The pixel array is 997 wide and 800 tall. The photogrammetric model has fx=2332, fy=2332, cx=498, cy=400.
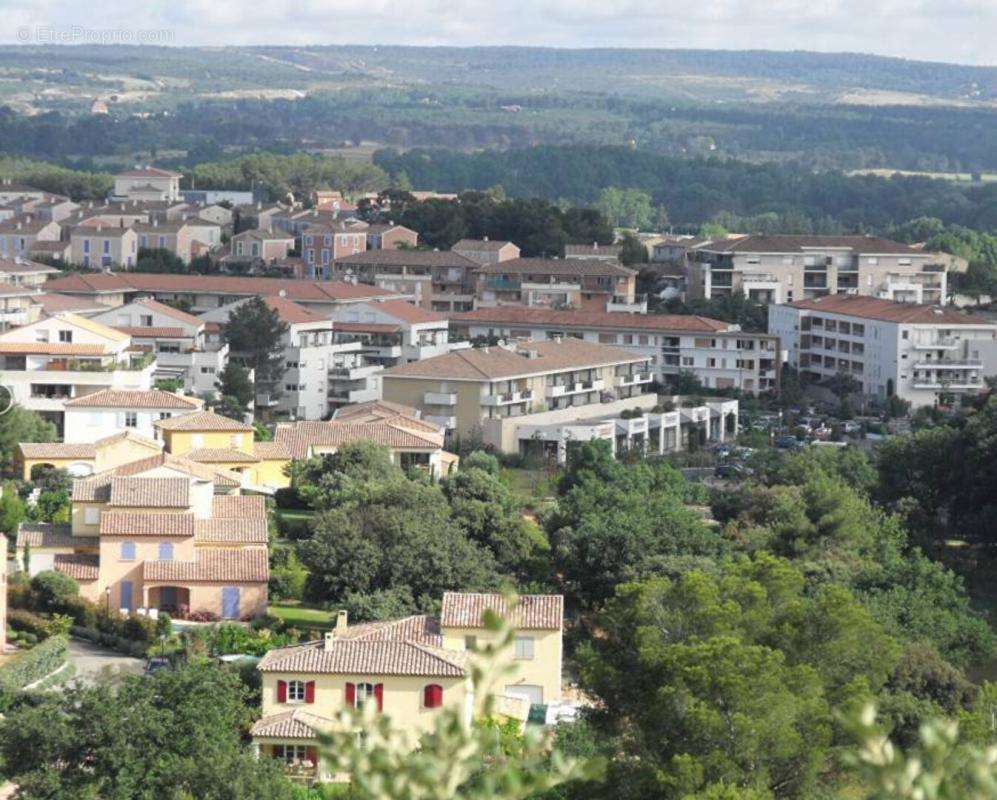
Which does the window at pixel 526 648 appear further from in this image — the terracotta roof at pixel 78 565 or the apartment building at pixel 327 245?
the apartment building at pixel 327 245

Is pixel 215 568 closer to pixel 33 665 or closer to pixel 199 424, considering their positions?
pixel 33 665

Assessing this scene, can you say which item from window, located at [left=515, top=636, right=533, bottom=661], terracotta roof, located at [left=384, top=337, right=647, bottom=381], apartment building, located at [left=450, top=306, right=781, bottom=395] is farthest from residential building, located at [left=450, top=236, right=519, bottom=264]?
window, located at [left=515, top=636, right=533, bottom=661]

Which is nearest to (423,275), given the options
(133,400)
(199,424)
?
(133,400)

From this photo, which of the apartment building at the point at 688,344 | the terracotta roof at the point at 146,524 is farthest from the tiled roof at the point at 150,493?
the apartment building at the point at 688,344

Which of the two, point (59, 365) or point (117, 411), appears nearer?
point (117, 411)

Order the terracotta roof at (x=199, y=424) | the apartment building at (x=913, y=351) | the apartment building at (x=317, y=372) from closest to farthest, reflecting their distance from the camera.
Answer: the terracotta roof at (x=199, y=424) → the apartment building at (x=317, y=372) → the apartment building at (x=913, y=351)

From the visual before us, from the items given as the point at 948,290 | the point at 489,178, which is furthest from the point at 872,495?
the point at 489,178

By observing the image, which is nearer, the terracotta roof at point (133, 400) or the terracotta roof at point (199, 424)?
the terracotta roof at point (199, 424)

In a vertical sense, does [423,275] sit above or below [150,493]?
below
